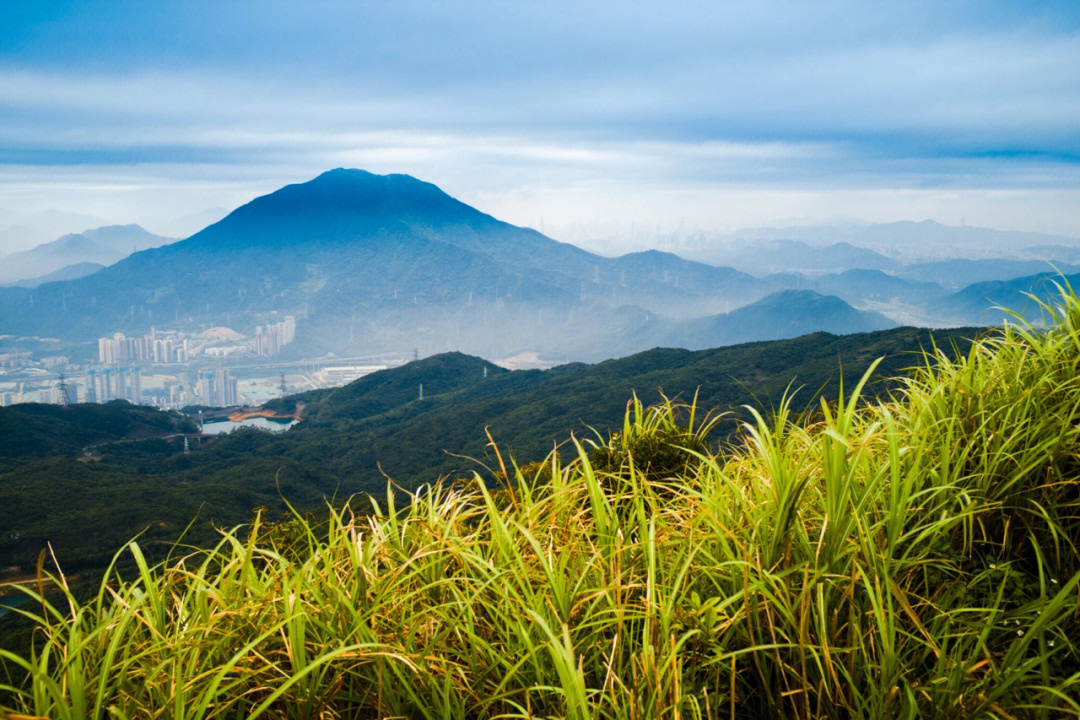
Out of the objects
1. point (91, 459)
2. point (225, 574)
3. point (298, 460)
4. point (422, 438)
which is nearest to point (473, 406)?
point (422, 438)

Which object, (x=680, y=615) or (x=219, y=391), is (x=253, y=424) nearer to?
(x=219, y=391)

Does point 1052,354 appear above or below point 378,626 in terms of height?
above

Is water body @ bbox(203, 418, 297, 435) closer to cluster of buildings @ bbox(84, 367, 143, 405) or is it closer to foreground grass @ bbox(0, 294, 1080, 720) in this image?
cluster of buildings @ bbox(84, 367, 143, 405)

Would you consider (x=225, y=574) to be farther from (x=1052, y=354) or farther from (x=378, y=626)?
(x=1052, y=354)

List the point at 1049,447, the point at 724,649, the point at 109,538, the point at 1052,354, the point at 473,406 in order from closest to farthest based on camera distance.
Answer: the point at 724,649, the point at 1049,447, the point at 1052,354, the point at 109,538, the point at 473,406

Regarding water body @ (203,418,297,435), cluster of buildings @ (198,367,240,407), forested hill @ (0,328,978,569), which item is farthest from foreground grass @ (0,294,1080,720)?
cluster of buildings @ (198,367,240,407)
